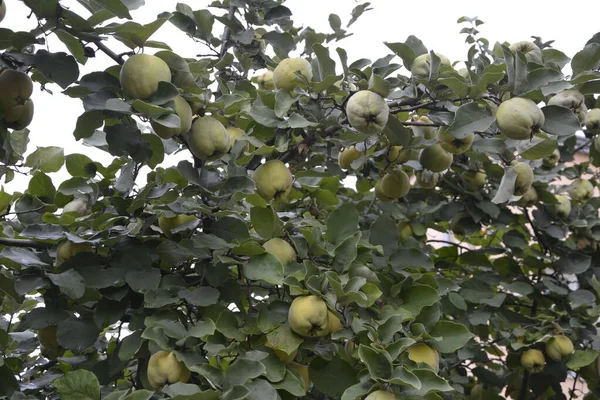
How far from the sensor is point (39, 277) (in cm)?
132

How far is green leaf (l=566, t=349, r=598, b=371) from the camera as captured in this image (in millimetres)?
2186

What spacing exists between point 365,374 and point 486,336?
1651 millimetres

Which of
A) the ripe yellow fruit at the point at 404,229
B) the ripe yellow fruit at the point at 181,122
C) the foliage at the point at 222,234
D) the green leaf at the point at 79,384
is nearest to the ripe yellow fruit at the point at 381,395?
the foliage at the point at 222,234

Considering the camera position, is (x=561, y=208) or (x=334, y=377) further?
(x=561, y=208)

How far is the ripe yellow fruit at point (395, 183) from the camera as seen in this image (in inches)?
71.4

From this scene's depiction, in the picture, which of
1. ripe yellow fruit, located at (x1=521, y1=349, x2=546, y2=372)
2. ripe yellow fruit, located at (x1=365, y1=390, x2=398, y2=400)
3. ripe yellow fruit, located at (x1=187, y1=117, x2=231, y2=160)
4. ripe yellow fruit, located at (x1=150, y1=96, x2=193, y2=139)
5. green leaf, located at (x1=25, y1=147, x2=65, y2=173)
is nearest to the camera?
ripe yellow fruit, located at (x1=365, y1=390, x2=398, y2=400)

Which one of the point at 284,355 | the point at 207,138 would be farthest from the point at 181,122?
the point at 284,355

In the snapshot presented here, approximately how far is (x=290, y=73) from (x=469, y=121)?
43 cm

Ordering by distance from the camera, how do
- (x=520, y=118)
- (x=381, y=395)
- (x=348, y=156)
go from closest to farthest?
(x=381, y=395) < (x=520, y=118) < (x=348, y=156)

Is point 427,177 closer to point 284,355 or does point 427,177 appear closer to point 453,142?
point 453,142

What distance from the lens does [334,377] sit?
1280 mm

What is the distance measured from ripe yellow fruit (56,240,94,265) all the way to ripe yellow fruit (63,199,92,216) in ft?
0.54

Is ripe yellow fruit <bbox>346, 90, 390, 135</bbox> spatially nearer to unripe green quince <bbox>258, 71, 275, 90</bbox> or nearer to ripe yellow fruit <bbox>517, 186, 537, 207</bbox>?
unripe green quince <bbox>258, 71, 275, 90</bbox>

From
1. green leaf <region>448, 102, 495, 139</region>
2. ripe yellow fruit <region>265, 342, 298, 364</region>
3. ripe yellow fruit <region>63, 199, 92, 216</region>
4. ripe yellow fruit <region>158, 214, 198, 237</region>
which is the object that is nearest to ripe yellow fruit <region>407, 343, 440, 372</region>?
ripe yellow fruit <region>265, 342, 298, 364</region>
